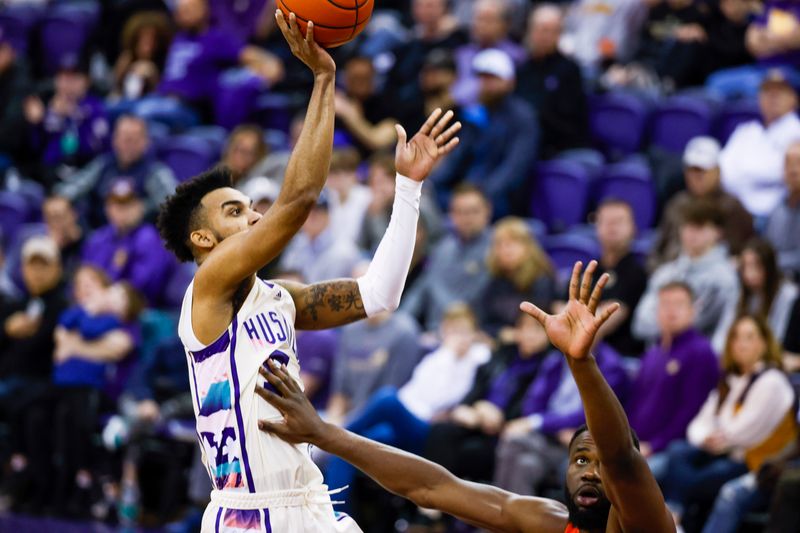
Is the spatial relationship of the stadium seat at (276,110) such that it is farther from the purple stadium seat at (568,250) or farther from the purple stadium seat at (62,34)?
the purple stadium seat at (568,250)

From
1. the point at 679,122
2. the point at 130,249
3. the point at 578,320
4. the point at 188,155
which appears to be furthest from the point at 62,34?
the point at 578,320

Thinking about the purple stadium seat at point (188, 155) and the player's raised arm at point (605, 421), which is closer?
the player's raised arm at point (605, 421)

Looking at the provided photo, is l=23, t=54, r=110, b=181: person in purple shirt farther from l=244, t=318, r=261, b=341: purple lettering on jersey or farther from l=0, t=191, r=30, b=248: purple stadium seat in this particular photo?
l=244, t=318, r=261, b=341: purple lettering on jersey

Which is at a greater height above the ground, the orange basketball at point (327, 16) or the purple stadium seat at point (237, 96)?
the purple stadium seat at point (237, 96)

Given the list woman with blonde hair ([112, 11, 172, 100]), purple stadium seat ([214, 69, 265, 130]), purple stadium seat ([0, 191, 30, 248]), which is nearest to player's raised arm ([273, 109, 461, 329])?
purple stadium seat ([214, 69, 265, 130])

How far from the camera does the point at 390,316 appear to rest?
1012cm

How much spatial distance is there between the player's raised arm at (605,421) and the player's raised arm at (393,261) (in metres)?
0.88

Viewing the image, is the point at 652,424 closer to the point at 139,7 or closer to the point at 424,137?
the point at 424,137

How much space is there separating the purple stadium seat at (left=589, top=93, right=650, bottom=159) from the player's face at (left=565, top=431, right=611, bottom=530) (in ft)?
22.7

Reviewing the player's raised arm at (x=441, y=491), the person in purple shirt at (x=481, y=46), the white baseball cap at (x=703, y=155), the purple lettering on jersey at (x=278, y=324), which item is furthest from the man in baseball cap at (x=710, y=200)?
the purple lettering on jersey at (x=278, y=324)

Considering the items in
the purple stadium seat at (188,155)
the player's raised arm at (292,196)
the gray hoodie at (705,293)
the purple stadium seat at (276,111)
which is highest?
the purple stadium seat at (276,111)

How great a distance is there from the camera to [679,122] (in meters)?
11.4

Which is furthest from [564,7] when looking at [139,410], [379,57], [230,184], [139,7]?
[230,184]

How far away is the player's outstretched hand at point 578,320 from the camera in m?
4.37
